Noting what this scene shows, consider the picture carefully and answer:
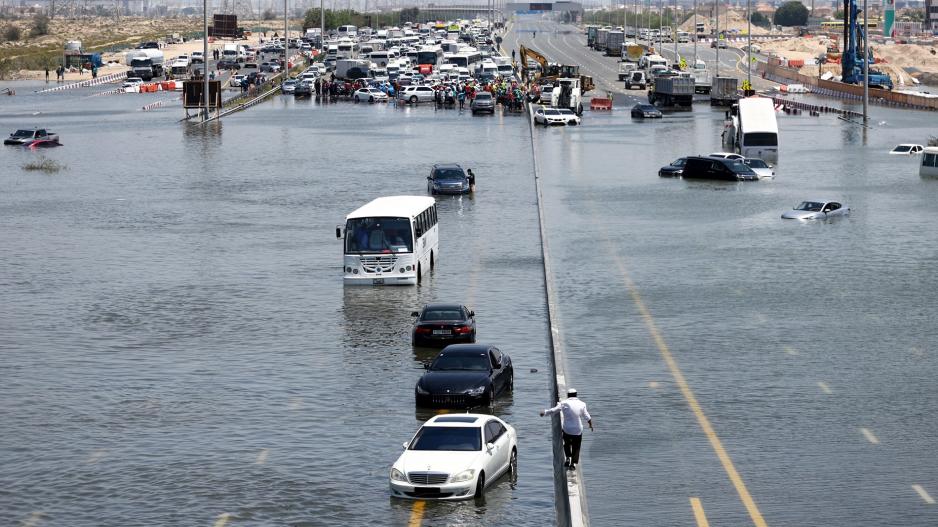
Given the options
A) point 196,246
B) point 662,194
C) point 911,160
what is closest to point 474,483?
point 196,246

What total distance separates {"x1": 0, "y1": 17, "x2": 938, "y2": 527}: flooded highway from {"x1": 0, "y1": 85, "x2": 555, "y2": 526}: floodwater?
0.13m

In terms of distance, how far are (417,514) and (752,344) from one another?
17.2 meters

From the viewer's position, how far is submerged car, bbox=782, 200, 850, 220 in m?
66.8

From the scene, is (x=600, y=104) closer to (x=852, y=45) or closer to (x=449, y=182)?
(x=852, y=45)

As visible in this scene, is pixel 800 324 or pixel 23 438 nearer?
pixel 23 438

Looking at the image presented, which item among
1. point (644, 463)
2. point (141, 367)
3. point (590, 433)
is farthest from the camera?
point (141, 367)

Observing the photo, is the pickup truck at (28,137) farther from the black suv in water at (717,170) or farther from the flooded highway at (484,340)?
the black suv in water at (717,170)

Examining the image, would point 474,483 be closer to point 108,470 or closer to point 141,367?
point 108,470

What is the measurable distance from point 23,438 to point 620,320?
1827 centimetres

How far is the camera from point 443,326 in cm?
3972

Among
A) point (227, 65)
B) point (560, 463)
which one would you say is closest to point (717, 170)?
point (560, 463)

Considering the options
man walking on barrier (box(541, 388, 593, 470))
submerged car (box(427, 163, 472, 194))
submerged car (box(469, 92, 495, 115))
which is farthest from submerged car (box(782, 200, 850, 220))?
submerged car (box(469, 92, 495, 115))

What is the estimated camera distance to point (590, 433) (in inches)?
1240

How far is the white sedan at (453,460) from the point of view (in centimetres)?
2625
